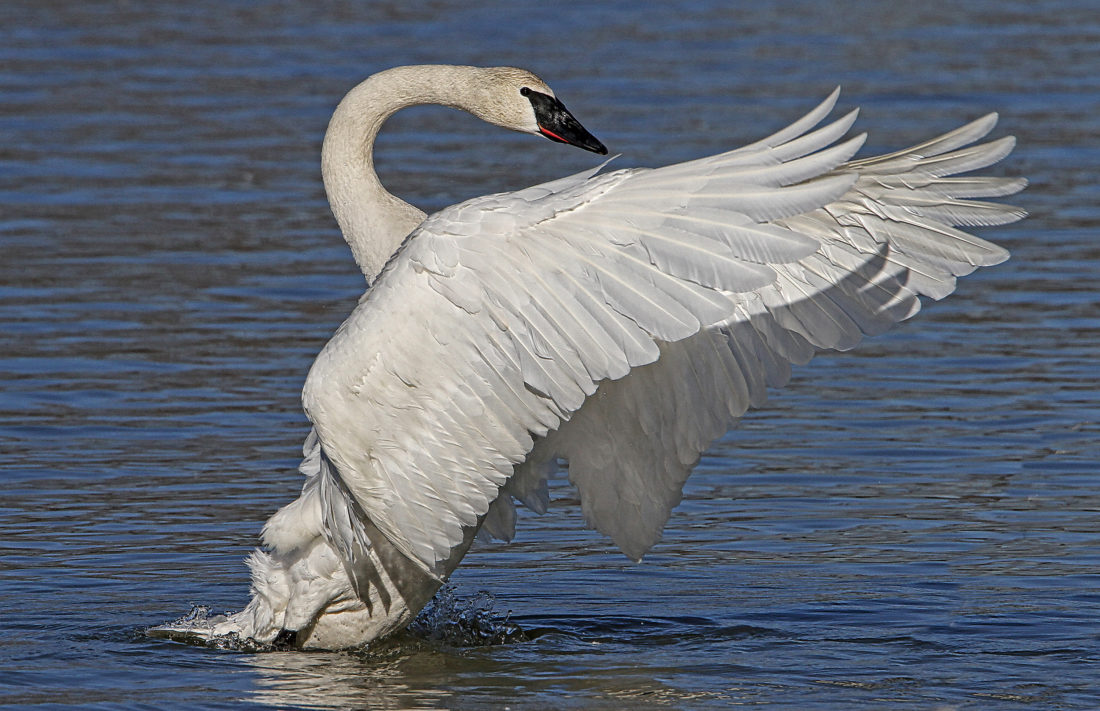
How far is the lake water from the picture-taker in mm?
7219

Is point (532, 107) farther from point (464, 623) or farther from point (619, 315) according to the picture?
point (464, 623)

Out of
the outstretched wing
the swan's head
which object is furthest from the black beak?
the outstretched wing

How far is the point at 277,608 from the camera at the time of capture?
7266 millimetres

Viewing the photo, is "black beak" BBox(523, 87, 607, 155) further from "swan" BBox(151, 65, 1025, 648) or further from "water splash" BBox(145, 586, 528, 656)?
"water splash" BBox(145, 586, 528, 656)

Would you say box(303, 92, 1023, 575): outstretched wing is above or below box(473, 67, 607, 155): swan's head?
below

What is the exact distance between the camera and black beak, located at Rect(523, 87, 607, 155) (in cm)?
751

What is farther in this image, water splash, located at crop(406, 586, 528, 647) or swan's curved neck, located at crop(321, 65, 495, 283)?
water splash, located at crop(406, 586, 528, 647)

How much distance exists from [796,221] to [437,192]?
7723mm

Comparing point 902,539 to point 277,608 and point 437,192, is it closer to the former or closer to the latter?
point 277,608

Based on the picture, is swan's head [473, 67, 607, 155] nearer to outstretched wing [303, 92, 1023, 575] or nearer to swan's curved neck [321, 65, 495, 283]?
swan's curved neck [321, 65, 495, 283]

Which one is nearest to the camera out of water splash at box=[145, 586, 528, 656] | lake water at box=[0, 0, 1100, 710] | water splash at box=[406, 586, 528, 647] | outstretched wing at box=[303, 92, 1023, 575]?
outstretched wing at box=[303, 92, 1023, 575]

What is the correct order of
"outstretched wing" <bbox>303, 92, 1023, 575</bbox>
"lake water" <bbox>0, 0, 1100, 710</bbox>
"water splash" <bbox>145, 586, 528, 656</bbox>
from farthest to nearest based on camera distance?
"water splash" <bbox>145, 586, 528, 656</bbox>, "lake water" <bbox>0, 0, 1100, 710</bbox>, "outstretched wing" <bbox>303, 92, 1023, 575</bbox>

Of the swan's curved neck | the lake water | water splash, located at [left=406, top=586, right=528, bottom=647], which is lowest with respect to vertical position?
water splash, located at [left=406, top=586, right=528, bottom=647]

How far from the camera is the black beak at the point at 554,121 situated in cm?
751
